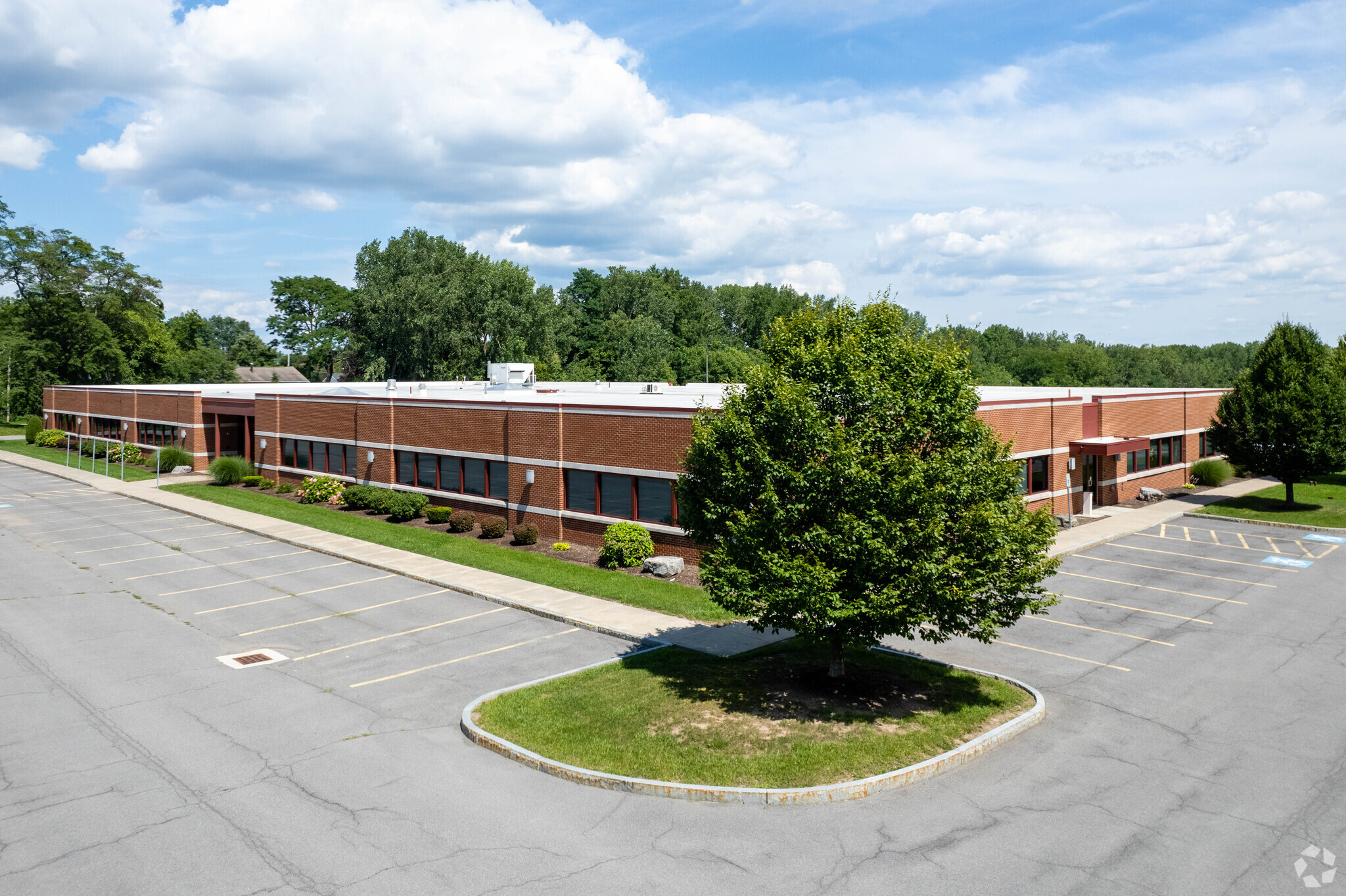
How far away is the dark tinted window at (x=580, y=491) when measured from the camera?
30.0 metres

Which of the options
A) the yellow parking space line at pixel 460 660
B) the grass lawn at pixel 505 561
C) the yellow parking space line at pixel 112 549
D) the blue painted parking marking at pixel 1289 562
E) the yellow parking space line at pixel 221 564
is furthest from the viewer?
the yellow parking space line at pixel 112 549

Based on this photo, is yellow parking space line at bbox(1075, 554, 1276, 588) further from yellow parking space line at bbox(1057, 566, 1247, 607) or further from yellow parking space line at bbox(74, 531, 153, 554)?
yellow parking space line at bbox(74, 531, 153, 554)

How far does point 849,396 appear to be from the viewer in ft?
47.9

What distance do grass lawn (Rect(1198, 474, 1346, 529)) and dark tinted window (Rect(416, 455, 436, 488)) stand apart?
34116mm

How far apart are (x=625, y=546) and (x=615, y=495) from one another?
2864mm

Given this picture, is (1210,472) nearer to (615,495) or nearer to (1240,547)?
(1240,547)

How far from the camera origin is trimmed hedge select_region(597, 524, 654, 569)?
26.6m

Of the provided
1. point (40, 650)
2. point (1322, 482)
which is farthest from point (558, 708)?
point (1322, 482)

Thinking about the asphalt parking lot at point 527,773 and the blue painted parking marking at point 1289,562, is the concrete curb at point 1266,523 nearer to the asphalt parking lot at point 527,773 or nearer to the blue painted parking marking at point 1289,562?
the blue painted parking marking at point 1289,562

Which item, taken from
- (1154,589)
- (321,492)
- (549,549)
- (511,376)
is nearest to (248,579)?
(549,549)

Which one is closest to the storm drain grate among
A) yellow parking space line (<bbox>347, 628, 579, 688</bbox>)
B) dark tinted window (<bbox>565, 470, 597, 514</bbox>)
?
yellow parking space line (<bbox>347, 628, 579, 688</bbox>)

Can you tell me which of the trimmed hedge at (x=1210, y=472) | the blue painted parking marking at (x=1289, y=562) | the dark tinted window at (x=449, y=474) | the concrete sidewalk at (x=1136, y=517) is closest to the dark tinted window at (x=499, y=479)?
the dark tinted window at (x=449, y=474)

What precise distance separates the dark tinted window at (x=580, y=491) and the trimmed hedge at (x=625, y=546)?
9.01 ft

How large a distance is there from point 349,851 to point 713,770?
5069mm
